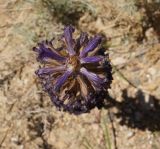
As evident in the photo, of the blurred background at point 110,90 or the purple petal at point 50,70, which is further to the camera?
the blurred background at point 110,90

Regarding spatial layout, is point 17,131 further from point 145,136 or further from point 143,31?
point 143,31

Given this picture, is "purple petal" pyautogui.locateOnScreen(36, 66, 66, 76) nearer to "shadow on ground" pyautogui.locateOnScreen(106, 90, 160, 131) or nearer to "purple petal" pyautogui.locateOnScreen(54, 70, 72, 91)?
"purple petal" pyautogui.locateOnScreen(54, 70, 72, 91)

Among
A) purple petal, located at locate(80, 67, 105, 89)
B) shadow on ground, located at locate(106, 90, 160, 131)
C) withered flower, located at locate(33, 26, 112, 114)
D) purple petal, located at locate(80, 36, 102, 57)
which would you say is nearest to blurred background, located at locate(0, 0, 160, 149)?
shadow on ground, located at locate(106, 90, 160, 131)

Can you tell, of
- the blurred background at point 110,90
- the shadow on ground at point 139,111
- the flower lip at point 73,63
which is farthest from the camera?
the shadow on ground at point 139,111

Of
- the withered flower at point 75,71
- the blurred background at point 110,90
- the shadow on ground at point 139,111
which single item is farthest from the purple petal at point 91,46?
the shadow on ground at point 139,111

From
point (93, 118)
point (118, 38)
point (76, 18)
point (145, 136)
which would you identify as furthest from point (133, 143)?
point (76, 18)

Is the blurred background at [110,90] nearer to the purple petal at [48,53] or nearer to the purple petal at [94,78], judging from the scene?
the purple petal at [94,78]

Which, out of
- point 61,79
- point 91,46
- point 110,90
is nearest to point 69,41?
point 91,46
